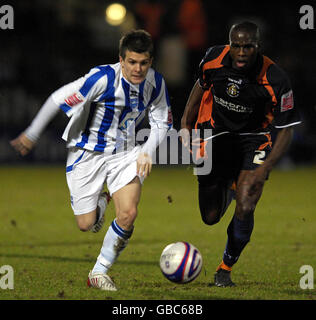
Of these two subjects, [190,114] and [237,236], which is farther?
[190,114]

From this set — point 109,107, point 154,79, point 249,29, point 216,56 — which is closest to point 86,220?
point 109,107

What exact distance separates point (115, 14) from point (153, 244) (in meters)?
13.7

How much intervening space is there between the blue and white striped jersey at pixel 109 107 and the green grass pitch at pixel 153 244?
0.83 metres

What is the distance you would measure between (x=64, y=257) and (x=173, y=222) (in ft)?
10.7

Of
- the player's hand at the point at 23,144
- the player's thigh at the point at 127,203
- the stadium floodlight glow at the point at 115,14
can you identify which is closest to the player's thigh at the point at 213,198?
the player's thigh at the point at 127,203

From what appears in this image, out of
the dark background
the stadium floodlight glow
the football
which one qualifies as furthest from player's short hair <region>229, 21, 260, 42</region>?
the stadium floodlight glow

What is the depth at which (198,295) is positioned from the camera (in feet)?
19.8

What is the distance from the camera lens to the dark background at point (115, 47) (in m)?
19.7

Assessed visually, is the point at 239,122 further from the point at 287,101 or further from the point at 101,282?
the point at 101,282

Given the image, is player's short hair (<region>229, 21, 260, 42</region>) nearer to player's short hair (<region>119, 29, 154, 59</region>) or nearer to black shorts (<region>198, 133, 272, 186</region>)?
player's short hair (<region>119, 29, 154, 59</region>)

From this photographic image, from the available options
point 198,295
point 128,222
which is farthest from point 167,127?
point 198,295

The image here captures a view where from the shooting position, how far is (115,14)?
2181cm

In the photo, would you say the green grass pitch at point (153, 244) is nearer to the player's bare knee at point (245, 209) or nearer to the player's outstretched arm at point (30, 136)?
the player's bare knee at point (245, 209)

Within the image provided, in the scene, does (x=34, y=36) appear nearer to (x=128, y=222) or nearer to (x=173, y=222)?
(x=173, y=222)
